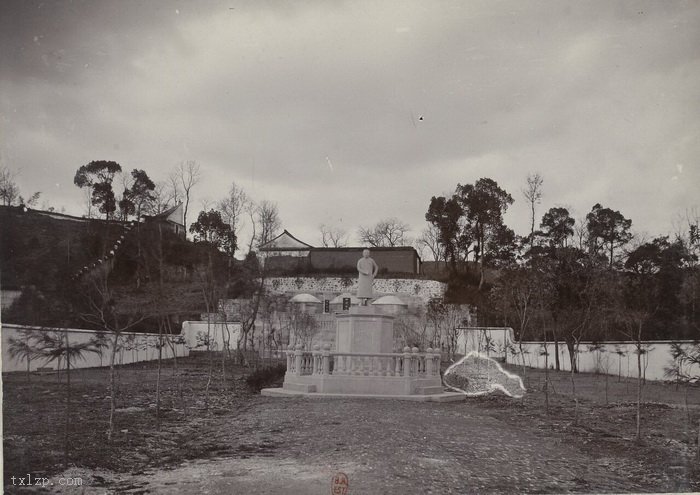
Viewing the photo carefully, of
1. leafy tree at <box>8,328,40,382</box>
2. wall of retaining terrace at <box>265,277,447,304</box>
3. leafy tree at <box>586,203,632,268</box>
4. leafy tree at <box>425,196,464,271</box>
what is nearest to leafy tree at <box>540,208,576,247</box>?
leafy tree at <box>586,203,632,268</box>

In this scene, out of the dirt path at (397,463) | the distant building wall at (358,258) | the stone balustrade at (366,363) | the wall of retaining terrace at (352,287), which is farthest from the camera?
the distant building wall at (358,258)

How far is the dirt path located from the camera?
5859 millimetres

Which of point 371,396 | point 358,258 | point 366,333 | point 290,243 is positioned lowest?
point 371,396

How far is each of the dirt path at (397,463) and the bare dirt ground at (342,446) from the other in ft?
0.05

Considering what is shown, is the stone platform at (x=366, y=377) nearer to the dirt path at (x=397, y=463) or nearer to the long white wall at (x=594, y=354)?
the dirt path at (x=397, y=463)

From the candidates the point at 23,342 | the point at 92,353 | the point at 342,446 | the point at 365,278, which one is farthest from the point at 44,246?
the point at 92,353

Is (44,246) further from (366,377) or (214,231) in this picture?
(214,231)

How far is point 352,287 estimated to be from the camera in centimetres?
4184

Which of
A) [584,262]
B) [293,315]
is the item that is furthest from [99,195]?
[293,315]

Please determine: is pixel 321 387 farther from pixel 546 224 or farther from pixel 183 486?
pixel 546 224

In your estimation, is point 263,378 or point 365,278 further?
point 263,378

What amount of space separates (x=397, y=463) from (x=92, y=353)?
528 inches

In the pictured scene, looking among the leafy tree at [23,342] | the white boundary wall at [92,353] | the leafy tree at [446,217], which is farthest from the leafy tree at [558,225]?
the leafy tree at [23,342]

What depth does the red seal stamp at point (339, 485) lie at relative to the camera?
561cm
